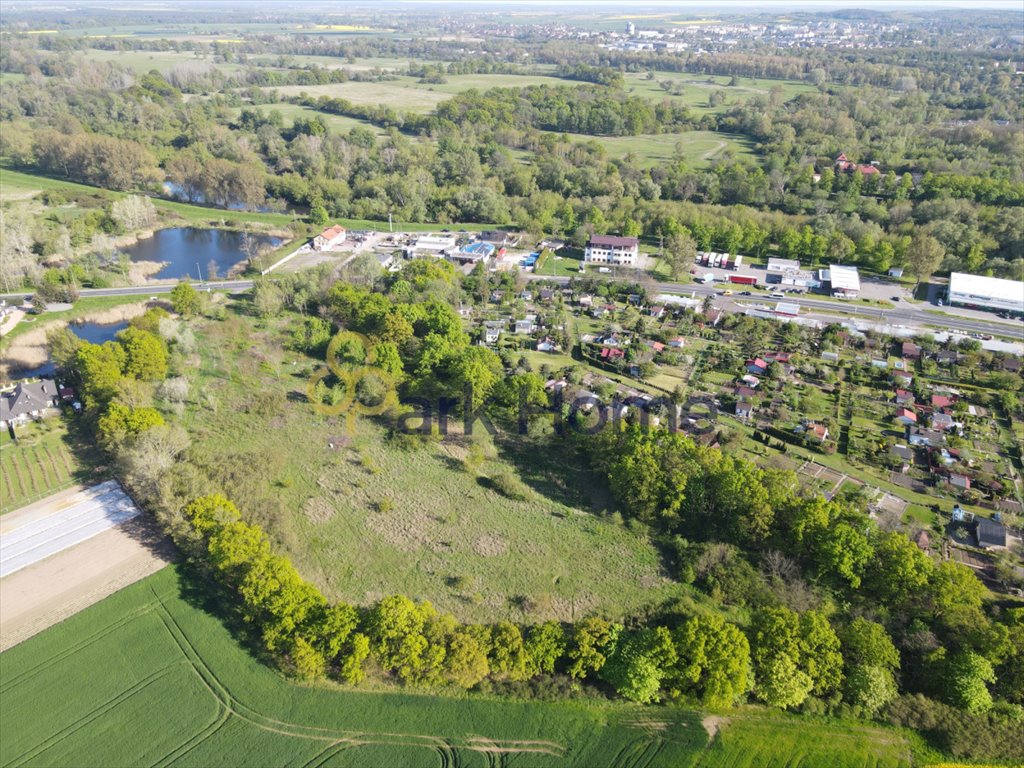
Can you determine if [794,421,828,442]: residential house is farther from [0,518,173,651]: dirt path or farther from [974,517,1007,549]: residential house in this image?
[0,518,173,651]: dirt path

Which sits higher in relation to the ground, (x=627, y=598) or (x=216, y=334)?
(x=216, y=334)

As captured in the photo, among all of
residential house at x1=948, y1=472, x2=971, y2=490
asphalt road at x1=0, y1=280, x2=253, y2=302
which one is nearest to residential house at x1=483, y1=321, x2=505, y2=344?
asphalt road at x1=0, y1=280, x2=253, y2=302

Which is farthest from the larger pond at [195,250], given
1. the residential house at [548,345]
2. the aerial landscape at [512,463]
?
the residential house at [548,345]

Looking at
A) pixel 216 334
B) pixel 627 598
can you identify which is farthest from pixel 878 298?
pixel 216 334

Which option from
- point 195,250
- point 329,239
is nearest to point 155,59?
point 195,250

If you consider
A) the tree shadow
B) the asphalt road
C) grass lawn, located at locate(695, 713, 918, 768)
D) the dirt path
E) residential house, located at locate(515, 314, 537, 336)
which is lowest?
grass lawn, located at locate(695, 713, 918, 768)

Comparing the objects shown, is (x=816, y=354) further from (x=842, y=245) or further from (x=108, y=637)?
(x=108, y=637)
